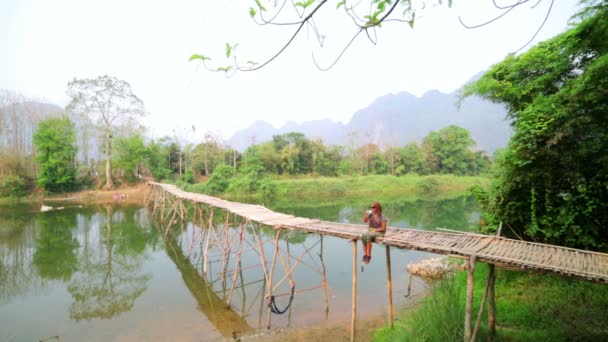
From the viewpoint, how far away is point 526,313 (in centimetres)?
512

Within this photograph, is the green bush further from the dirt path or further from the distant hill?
the dirt path

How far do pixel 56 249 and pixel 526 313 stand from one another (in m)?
16.7

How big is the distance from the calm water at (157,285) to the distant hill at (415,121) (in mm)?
38801

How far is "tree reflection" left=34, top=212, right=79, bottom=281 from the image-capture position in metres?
10.7

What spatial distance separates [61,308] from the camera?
786 cm

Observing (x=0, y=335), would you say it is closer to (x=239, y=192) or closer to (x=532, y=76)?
(x=532, y=76)

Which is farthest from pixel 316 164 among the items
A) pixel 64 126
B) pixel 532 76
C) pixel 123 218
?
pixel 532 76

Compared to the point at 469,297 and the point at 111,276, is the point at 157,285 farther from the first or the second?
the point at 469,297

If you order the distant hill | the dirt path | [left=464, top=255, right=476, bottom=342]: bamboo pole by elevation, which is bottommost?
the dirt path

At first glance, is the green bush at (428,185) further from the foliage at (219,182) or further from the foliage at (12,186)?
the foliage at (12,186)

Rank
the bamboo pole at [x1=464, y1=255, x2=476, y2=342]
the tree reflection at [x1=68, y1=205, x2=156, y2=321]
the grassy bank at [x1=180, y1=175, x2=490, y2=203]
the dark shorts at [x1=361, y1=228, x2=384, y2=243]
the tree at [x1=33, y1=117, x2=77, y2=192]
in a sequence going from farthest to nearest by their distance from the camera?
the grassy bank at [x1=180, y1=175, x2=490, y2=203] < the tree at [x1=33, y1=117, x2=77, y2=192] < the tree reflection at [x1=68, y1=205, x2=156, y2=321] < the dark shorts at [x1=361, y1=228, x2=384, y2=243] < the bamboo pole at [x1=464, y1=255, x2=476, y2=342]

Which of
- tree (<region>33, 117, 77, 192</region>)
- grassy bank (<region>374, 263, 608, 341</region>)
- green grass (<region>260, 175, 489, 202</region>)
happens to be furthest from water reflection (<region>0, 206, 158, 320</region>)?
green grass (<region>260, 175, 489, 202</region>)

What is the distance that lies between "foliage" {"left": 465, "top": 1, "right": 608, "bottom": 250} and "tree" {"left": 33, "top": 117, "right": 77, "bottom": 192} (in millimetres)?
31808

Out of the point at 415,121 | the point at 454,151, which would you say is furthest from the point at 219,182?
the point at 415,121
